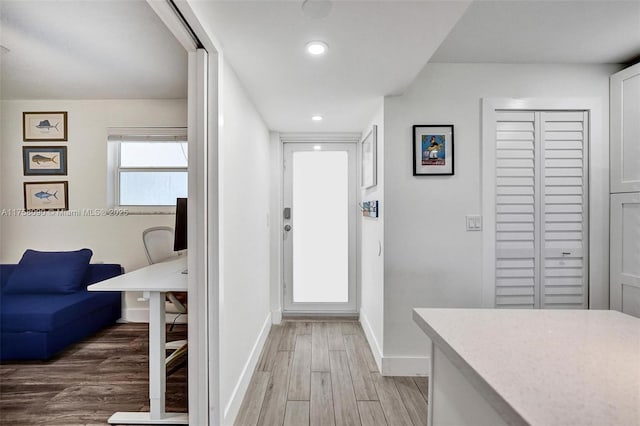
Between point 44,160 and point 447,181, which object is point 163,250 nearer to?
point 44,160

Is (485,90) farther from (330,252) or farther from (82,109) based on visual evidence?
(82,109)

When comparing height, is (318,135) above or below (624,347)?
above

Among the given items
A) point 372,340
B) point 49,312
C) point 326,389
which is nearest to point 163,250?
point 49,312

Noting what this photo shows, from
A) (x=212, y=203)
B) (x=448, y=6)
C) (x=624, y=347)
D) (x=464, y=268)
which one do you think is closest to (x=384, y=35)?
(x=448, y=6)

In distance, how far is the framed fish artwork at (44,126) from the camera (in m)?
1.16

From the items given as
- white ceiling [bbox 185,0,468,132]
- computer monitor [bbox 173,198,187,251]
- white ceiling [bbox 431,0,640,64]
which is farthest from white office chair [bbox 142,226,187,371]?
white ceiling [bbox 431,0,640,64]

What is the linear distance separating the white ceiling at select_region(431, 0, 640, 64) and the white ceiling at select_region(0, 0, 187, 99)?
75.6 inches

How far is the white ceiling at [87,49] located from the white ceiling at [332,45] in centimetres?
54

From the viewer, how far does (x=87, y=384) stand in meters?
2.22

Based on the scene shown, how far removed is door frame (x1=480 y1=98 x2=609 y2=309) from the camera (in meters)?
2.47

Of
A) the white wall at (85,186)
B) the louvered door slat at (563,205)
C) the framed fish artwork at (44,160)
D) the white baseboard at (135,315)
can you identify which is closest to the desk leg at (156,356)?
the white wall at (85,186)

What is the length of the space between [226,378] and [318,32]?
1.98 m

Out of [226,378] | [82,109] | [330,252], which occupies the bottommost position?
[226,378]

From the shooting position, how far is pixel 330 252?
13.1 ft
